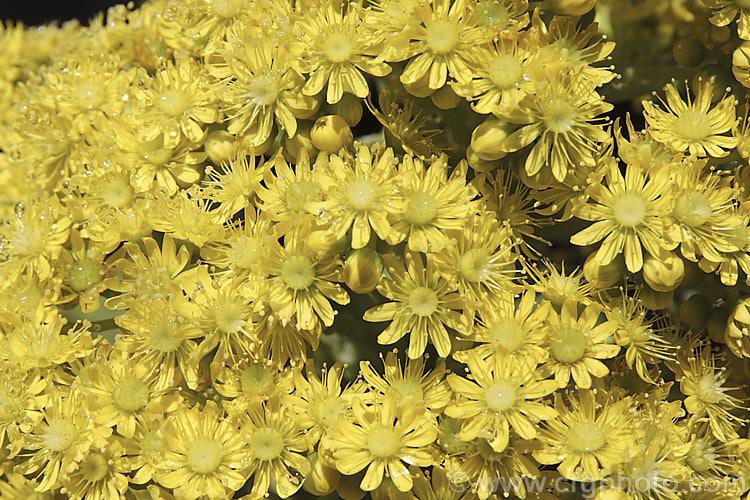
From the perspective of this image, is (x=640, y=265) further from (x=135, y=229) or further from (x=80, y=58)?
(x=80, y=58)

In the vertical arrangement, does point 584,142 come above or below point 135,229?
above

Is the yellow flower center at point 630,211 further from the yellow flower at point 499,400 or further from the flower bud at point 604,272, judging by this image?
the yellow flower at point 499,400

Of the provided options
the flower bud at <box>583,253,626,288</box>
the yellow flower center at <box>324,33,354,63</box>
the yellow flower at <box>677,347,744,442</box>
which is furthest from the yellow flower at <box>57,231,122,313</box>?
the yellow flower at <box>677,347,744,442</box>

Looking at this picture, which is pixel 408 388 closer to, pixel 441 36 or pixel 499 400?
pixel 499 400

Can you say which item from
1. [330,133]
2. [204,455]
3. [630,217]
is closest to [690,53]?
[630,217]

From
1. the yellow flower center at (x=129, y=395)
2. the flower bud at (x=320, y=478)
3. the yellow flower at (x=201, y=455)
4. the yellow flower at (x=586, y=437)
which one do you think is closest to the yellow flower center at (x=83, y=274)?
the yellow flower center at (x=129, y=395)

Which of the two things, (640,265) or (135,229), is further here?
(135,229)

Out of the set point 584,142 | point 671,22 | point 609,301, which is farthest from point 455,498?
point 671,22
